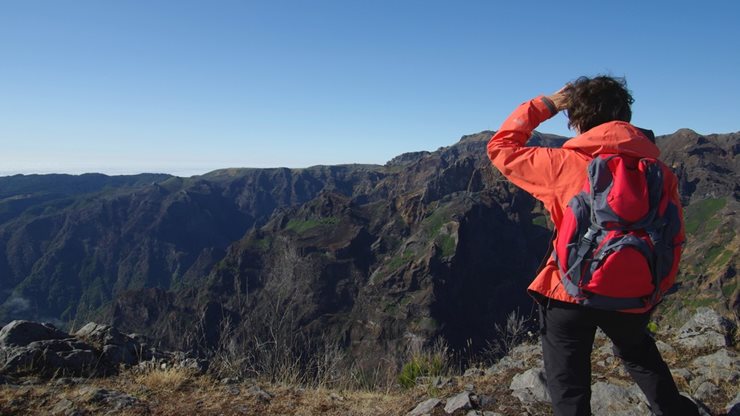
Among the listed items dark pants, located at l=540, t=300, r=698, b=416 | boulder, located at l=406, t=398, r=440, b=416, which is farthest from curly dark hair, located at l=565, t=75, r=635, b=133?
boulder, located at l=406, t=398, r=440, b=416

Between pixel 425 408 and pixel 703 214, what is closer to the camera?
pixel 425 408

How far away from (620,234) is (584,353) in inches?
32.4

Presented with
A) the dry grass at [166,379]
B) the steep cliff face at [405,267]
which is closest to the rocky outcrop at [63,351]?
the dry grass at [166,379]

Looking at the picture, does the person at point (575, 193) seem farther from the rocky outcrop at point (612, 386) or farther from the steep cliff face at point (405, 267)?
the steep cliff face at point (405, 267)

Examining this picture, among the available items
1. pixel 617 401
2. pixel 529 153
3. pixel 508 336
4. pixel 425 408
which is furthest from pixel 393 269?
pixel 529 153

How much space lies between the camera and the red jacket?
2.80 m

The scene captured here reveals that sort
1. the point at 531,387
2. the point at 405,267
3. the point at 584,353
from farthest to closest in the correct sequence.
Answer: the point at 405,267 → the point at 531,387 → the point at 584,353

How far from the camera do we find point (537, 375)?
5.27m

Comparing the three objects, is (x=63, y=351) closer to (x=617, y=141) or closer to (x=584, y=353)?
(x=584, y=353)

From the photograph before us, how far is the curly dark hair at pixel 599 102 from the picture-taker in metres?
3.04

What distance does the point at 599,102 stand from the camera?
304cm

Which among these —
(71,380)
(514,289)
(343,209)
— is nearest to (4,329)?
(71,380)

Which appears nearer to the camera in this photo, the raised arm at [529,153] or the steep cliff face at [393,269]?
the raised arm at [529,153]

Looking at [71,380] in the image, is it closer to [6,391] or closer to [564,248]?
[6,391]
